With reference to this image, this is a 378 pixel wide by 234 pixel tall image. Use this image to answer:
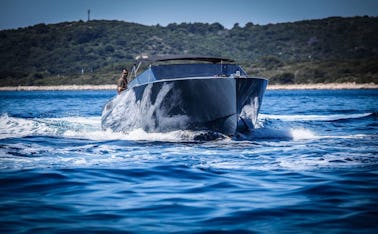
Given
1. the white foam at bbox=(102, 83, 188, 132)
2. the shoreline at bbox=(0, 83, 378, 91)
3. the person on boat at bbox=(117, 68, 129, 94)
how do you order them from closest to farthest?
the white foam at bbox=(102, 83, 188, 132), the person on boat at bbox=(117, 68, 129, 94), the shoreline at bbox=(0, 83, 378, 91)

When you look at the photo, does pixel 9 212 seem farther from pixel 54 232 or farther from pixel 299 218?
pixel 299 218

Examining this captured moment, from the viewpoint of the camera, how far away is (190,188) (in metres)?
7.12

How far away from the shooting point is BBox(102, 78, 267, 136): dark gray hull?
42.9 feet

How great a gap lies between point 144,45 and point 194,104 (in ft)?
530

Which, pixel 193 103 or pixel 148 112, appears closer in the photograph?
pixel 193 103

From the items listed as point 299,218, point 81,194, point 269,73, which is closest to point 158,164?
point 81,194

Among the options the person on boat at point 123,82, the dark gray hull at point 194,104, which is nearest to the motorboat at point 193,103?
the dark gray hull at point 194,104

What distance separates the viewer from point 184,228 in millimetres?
5188

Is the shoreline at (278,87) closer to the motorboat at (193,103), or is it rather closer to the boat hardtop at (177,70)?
the boat hardtop at (177,70)

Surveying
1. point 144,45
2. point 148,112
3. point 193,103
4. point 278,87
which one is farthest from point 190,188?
point 144,45

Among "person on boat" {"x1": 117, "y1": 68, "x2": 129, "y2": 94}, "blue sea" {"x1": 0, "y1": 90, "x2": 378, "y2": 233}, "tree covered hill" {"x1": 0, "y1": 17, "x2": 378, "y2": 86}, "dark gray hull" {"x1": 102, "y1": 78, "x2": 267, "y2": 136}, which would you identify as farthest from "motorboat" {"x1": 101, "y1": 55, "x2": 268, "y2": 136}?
"tree covered hill" {"x1": 0, "y1": 17, "x2": 378, "y2": 86}

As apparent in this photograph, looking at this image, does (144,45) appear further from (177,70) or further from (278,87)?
(177,70)

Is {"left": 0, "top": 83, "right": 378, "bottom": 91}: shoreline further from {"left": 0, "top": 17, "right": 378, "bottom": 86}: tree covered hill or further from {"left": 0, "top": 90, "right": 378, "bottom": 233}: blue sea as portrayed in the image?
{"left": 0, "top": 90, "right": 378, "bottom": 233}: blue sea

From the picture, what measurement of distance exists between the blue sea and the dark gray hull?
1.11 meters
